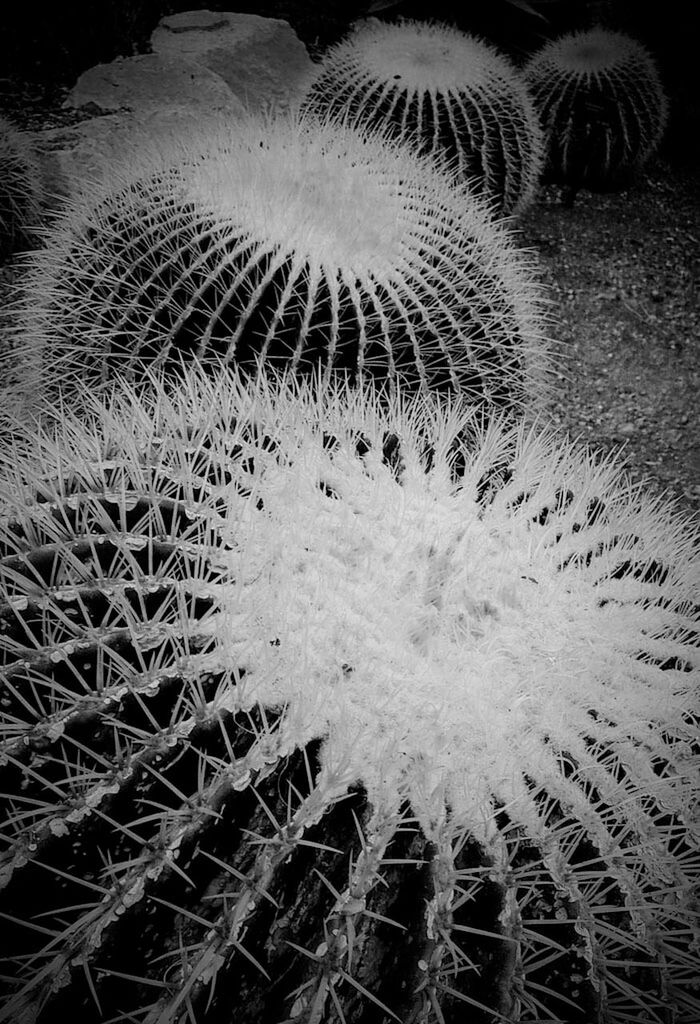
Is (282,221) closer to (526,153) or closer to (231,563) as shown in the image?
(231,563)

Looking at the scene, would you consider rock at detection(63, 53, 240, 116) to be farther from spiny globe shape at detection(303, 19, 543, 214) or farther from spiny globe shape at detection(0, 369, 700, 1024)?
spiny globe shape at detection(0, 369, 700, 1024)

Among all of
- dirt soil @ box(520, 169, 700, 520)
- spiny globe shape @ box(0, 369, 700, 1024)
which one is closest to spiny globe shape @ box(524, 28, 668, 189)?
dirt soil @ box(520, 169, 700, 520)

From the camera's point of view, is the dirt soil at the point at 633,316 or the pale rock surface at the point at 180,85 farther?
the pale rock surface at the point at 180,85

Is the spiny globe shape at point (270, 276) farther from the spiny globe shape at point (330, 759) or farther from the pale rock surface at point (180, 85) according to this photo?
the pale rock surface at point (180, 85)

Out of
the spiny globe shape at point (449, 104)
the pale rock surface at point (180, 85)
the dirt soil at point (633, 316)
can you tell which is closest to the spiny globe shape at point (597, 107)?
the dirt soil at point (633, 316)

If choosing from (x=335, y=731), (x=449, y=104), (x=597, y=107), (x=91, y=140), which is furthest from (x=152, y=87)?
(x=335, y=731)

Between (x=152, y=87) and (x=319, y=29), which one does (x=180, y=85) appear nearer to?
(x=152, y=87)
